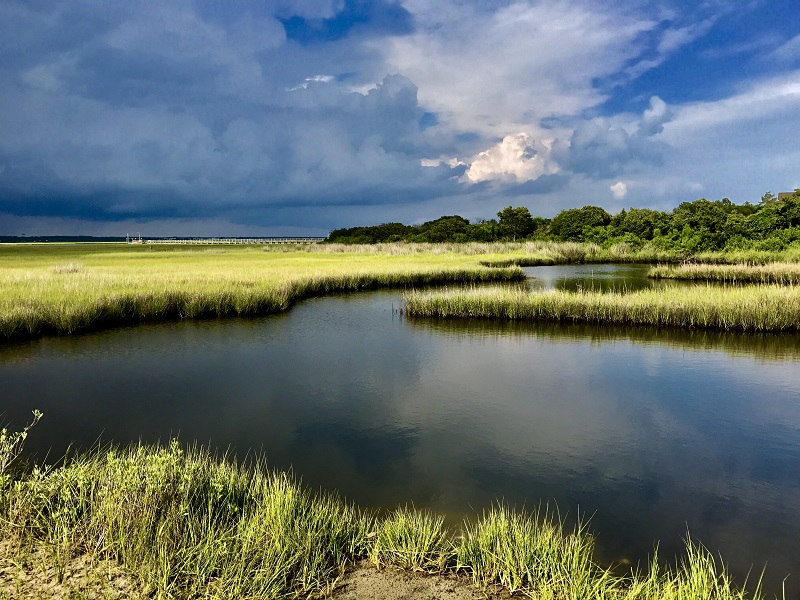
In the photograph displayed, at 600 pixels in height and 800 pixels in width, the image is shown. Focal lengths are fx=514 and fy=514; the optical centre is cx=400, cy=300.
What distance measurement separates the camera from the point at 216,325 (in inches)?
778

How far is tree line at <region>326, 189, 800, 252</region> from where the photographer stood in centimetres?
4888

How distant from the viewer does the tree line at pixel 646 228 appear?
48875mm

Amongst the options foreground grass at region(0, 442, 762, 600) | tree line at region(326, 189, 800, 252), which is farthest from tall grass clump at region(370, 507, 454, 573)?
tree line at region(326, 189, 800, 252)

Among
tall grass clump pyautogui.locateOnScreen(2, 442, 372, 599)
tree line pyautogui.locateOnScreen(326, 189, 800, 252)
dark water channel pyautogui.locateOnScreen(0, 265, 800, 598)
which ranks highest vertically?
tree line pyautogui.locateOnScreen(326, 189, 800, 252)

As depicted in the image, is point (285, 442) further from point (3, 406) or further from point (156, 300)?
point (156, 300)

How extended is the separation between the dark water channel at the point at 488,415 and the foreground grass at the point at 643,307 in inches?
43.0

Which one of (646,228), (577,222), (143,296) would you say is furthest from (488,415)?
(577,222)

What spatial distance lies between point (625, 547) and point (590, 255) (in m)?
56.0

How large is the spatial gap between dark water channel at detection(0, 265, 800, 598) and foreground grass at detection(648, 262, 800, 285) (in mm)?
16846

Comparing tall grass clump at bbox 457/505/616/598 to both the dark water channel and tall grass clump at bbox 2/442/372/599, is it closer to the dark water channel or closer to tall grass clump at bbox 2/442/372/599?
tall grass clump at bbox 2/442/372/599

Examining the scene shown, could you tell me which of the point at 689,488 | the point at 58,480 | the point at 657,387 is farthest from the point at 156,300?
the point at 689,488

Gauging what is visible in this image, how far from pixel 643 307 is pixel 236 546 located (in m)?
18.8

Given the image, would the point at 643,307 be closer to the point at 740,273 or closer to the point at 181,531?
the point at 740,273

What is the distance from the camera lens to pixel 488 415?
33.2 ft
